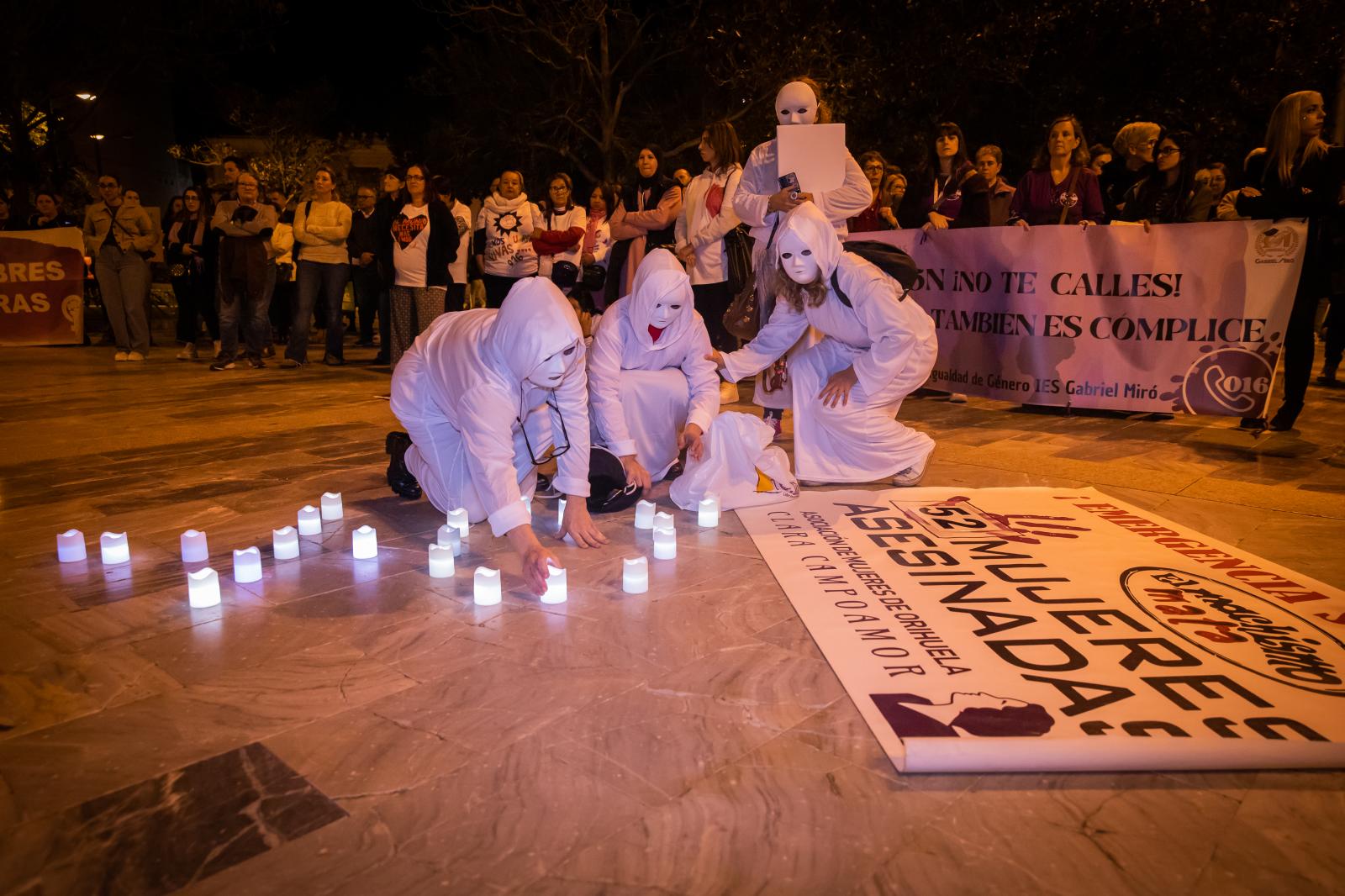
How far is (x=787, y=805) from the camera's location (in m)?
2.00

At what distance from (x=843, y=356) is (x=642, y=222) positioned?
10.3 ft

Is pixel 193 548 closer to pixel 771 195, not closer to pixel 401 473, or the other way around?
pixel 401 473

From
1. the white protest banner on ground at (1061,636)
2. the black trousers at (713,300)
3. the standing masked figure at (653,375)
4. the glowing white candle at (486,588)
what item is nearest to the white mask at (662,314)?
the standing masked figure at (653,375)

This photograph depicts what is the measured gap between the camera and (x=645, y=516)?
4031 millimetres

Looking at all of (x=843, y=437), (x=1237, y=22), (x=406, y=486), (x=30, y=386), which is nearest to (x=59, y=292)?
(x=30, y=386)

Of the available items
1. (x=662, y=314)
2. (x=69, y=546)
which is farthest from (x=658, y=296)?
(x=69, y=546)

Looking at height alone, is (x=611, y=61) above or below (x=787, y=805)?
above

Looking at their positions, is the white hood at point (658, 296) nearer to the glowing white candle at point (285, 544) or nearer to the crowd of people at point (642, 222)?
the crowd of people at point (642, 222)

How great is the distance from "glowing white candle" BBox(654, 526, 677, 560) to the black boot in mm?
1448

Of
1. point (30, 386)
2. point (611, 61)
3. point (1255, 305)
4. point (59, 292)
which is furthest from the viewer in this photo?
point (611, 61)

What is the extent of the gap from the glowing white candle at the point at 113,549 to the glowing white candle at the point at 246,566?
1.84 feet

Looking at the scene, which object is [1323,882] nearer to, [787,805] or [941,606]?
[787,805]

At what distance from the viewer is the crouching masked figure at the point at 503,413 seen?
3.17 meters

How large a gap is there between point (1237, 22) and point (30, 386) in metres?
13.6
